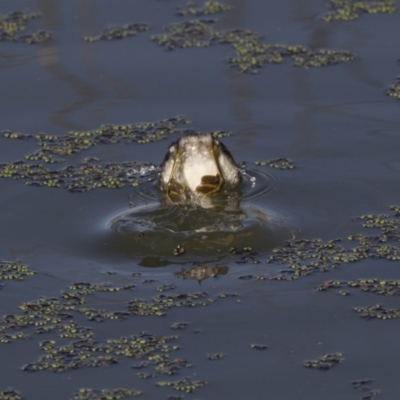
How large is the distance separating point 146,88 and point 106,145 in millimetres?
838

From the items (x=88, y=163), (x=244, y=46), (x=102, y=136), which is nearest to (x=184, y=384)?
(x=88, y=163)

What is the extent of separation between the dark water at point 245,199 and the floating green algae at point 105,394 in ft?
0.17

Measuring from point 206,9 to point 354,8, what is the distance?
1100 mm

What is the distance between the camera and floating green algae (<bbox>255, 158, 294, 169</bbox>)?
7262 mm

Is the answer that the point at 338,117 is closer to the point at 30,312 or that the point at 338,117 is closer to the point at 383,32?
the point at 383,32

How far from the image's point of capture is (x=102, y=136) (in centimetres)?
777

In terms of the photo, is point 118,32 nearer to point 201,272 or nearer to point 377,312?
point 201,272

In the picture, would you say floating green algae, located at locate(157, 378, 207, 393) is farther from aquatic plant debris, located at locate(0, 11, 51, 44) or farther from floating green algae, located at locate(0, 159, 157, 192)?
aquatic plant debris, located at locate(0, 11, 51, 44)

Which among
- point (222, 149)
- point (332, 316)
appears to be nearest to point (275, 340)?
point (332, 316)

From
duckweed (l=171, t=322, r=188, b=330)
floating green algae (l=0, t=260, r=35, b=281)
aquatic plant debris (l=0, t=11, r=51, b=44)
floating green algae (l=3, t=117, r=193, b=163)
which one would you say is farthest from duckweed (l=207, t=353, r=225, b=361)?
aquatic plant debris (l=0, t=11, r=51, b=44)

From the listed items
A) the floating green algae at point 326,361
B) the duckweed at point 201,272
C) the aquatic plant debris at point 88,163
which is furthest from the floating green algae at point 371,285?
the aquatic plant debris at point 88,163

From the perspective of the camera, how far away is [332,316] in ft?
18.2

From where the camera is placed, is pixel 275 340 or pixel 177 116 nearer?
pixel 275 340

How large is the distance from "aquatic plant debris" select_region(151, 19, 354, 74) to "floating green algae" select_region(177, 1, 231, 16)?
0.58ft
